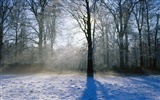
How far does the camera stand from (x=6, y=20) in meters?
27.0

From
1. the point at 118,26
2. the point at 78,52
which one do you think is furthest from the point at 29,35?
the point at 118,26

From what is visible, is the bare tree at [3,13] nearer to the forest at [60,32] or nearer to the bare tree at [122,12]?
the forest at [60,32]

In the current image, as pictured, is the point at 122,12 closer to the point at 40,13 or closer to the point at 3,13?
the point at 40,13

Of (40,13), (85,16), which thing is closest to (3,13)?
(40,13)

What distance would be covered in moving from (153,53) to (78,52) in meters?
13.4

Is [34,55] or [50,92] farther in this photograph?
[34,55]

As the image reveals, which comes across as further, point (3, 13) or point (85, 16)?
point (3, 13)

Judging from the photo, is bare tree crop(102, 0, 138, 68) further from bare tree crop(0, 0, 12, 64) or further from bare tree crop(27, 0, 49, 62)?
bare tree crop(0, 0, 12, 64)

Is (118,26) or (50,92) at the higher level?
(118,26)

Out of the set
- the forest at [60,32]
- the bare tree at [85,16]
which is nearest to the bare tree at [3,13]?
the forest at [60,32]

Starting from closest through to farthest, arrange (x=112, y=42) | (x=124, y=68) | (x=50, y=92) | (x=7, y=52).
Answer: (x=50, y=92) → (x=124, y=68) → (x=7, y=52) → (x=112, y=42)

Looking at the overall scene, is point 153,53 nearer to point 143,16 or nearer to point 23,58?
point 143,16

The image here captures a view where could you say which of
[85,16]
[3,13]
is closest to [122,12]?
[85,16]

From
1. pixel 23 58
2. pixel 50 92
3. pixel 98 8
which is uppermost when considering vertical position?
pixel 98 8
